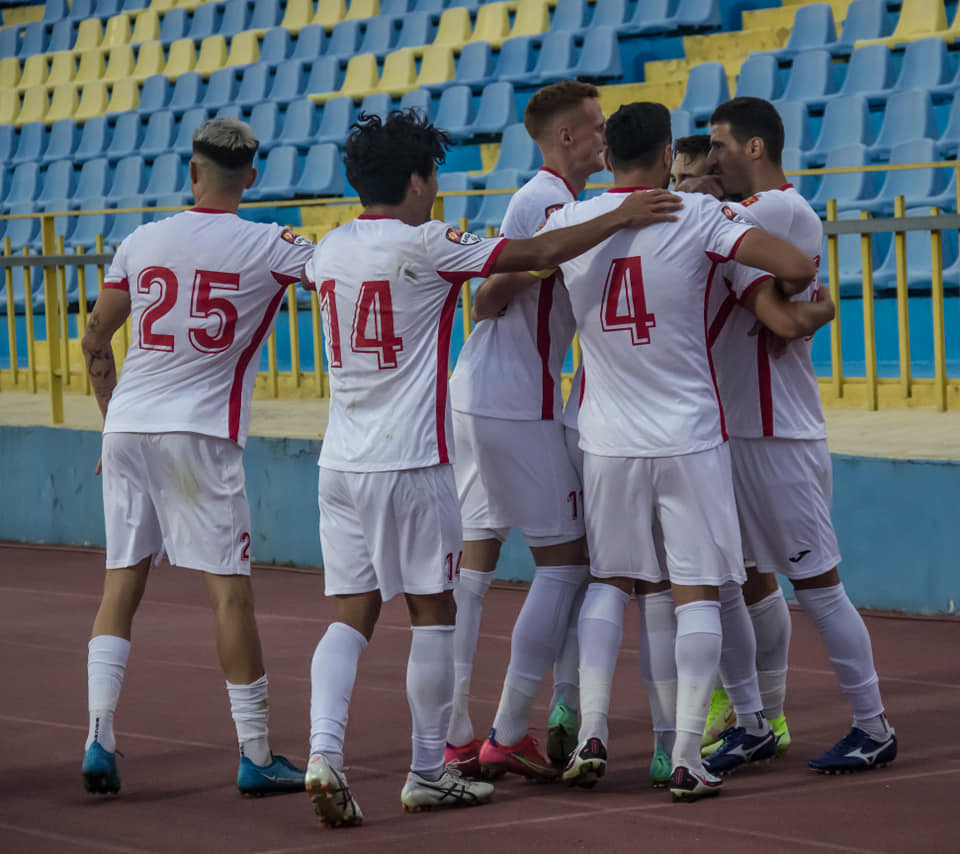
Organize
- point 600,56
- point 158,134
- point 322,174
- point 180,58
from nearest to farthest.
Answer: point 600,56
point 322,174
point 158,134
point 180,58

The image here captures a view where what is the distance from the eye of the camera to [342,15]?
15.3 metres

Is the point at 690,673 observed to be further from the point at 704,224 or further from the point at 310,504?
the point at 310,504

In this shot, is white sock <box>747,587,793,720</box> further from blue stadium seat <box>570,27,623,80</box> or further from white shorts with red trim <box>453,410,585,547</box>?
blue stadium seat <box>570,27,623,80</box>

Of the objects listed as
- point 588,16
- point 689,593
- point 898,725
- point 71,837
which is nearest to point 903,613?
point 898,725

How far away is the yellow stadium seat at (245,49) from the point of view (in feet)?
50.8

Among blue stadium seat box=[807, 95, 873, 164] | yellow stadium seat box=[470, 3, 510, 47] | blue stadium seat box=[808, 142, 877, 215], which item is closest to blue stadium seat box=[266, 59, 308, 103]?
yellow stadium seat box=[470, 3, 510, 47]

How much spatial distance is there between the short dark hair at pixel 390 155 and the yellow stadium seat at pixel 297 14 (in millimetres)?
12218

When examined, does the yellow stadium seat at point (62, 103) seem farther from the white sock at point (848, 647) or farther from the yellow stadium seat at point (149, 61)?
the white sock at point (848, 647)

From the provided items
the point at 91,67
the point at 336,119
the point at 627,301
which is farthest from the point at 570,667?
the point at 91,67

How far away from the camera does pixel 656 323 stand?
3.78m

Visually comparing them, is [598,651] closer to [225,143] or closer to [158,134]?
[225,143]

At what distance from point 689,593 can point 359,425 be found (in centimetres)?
93

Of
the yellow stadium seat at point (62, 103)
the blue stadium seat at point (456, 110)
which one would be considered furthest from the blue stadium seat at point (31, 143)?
the blue stadium seat at point (456, 110)

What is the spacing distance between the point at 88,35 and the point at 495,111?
283 inches
